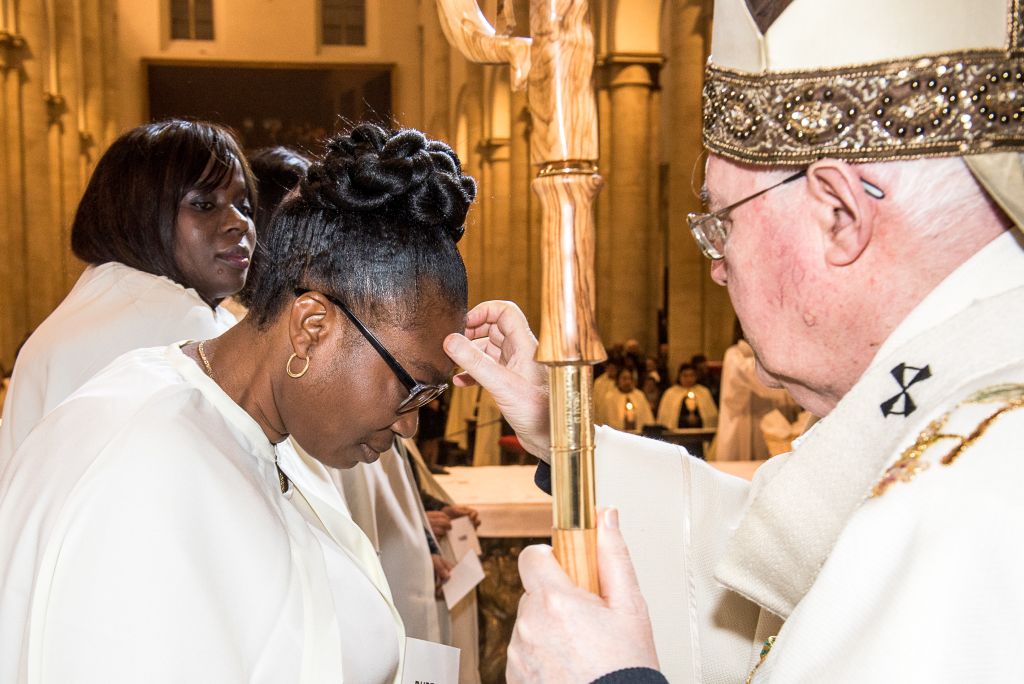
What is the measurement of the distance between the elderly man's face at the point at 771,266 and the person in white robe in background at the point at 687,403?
10233 millimetres

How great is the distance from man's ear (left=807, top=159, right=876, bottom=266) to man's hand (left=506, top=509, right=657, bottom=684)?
1.44 ft

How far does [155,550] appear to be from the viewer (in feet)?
5.11

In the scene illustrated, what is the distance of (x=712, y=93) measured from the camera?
1404 millimetres

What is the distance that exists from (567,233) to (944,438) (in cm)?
44

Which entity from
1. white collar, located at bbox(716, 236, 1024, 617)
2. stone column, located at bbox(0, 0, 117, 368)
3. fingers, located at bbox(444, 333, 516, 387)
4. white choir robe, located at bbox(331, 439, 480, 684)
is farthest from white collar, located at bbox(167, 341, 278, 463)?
stone column, located at bbox(0, 0, 117, 368)

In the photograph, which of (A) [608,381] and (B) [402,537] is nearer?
(B) [402,537]

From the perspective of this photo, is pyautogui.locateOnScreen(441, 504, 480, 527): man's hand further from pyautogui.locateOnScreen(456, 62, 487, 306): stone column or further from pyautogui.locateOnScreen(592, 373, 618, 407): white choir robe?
pyautogui.locateOnScreen(456, 62, 487, 306): stone column

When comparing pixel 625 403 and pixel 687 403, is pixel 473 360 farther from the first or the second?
pixel 687 403

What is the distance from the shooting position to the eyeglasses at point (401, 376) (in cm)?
192

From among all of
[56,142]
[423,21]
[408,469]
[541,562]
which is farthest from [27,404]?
[423,21]

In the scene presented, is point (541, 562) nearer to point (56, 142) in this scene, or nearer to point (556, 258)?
point (556, 258)

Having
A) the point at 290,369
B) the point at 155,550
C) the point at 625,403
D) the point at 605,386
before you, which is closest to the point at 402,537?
the point at 290,369

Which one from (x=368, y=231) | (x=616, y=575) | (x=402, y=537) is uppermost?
(x=368, y=231)

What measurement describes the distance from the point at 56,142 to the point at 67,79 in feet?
3.74
